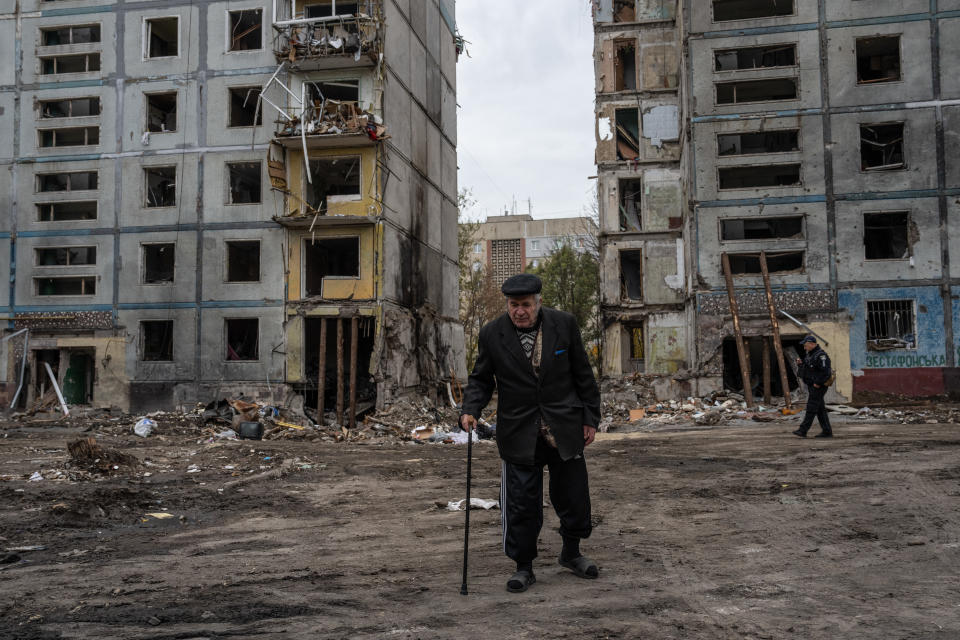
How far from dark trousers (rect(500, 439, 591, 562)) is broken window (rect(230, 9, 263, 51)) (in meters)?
23.8

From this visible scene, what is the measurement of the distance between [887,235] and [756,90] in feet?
22.9

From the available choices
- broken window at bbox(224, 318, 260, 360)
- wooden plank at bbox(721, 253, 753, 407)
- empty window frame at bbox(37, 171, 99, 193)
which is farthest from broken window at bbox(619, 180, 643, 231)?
empty window frame at bbox(37, 171, 99, 193)

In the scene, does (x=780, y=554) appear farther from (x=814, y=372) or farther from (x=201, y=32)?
(x=201, y=32)

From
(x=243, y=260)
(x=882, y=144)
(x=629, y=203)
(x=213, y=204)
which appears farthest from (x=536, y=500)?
(x=629, y=203)

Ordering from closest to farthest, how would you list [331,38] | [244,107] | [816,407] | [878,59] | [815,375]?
[815,375] < [816,407] < [331,38] < [878,59] < [244,107]

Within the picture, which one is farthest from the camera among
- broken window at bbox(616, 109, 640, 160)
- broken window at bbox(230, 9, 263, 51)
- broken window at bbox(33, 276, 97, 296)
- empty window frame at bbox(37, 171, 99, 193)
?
broken window at bbox(616, 109, 640, 160)

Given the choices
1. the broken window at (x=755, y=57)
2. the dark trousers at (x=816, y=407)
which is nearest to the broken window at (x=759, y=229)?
the broken window at (x=755, y=57)

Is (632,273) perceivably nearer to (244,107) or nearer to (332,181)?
(332,181)

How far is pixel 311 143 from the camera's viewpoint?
22781mm

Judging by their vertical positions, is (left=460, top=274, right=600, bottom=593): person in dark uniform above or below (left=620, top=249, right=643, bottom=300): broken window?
below

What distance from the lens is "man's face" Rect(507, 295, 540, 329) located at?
4809mm

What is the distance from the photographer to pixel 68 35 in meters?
26.5

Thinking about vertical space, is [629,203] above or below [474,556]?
above

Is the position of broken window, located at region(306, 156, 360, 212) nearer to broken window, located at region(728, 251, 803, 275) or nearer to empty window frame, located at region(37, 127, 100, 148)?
empty window frame, located at region(37, 127, 100, 148)
